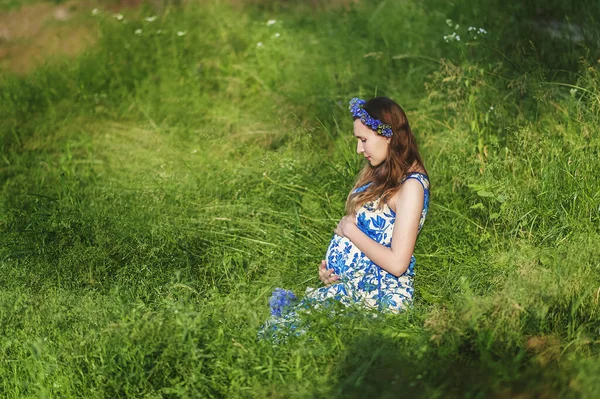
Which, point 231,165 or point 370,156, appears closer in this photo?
point 370,156

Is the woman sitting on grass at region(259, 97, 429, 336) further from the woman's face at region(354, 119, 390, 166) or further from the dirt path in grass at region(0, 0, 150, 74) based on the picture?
the dirt path in grass at region(0, 0, 150, 74)

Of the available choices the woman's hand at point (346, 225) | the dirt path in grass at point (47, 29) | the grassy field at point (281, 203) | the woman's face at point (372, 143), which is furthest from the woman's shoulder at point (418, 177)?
the dirt path in grass at point (47, 29)

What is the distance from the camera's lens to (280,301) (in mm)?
3732

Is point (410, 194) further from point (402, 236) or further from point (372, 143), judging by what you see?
point (372, 143)

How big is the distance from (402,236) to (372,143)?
0.51 m

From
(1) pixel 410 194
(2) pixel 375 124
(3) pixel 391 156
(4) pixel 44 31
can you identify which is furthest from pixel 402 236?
(4) pixel 44 31

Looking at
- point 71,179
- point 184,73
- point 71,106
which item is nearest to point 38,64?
point 71,106

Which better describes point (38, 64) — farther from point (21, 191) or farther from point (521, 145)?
point (521, 145)

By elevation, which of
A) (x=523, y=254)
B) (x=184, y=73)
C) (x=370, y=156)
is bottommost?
(x=184, y=73)

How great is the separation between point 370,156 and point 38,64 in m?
5.10

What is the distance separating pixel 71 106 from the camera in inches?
285

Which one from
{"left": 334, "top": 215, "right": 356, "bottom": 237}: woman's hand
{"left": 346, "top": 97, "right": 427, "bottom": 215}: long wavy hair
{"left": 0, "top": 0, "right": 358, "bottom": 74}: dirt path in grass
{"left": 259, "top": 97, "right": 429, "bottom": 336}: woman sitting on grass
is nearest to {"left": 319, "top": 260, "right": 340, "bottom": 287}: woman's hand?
{"left": 259, "top": 97, "right": 429, "bottom": 336}: woman sitting on grass

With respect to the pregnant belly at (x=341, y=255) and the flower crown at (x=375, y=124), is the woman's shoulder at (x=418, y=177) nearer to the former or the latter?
the flower crown at (x=375, y=124)

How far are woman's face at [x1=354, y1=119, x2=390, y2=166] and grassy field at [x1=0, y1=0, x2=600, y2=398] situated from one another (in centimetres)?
76
